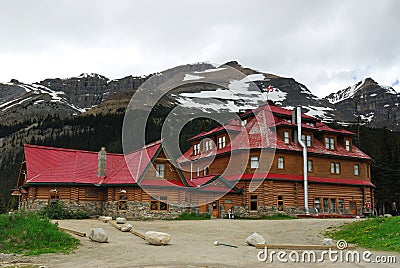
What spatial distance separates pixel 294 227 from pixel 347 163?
21.5 m

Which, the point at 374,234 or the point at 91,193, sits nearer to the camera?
the point at 374,234

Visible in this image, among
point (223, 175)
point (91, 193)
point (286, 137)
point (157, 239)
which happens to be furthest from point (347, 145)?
point (157, 239)

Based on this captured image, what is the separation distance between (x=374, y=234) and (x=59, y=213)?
22.9 meters

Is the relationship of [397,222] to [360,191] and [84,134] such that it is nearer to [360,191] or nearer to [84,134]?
[360,191]

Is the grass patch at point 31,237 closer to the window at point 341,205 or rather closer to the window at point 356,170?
the window at point 341,205

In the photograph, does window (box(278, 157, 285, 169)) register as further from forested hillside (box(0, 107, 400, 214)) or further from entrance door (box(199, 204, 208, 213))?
forested hillside (box(0, 107, 400, 214))

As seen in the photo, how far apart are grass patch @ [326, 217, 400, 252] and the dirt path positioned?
1.22 metres

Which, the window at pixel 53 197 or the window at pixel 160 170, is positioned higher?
the window at pixel 160 170

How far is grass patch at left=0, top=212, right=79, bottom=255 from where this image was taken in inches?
655

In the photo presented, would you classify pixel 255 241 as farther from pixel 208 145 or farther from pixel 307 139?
pixel 208 145

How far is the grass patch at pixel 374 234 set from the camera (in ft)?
62.7

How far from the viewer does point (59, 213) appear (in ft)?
111

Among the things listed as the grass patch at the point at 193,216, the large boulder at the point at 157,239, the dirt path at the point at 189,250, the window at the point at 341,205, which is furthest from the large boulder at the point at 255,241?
the window at the point at 341,205

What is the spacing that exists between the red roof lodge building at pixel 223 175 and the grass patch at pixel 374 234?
1555cm
